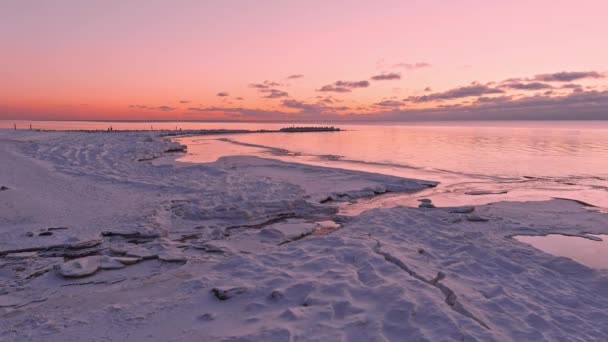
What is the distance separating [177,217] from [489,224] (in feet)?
28.9

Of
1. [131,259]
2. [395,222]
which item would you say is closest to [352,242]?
[395,222]

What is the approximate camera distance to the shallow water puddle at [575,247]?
318 inches

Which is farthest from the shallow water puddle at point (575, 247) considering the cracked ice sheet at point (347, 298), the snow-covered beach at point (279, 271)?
the cracked ice sheet at point (347, 298)

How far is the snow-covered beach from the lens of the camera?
16.5ft

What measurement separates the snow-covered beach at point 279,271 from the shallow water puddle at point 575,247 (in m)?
0.45

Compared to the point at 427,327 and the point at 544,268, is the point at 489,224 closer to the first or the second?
the point at 544,268

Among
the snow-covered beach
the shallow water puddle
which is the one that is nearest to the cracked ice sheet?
the snow-covered beach

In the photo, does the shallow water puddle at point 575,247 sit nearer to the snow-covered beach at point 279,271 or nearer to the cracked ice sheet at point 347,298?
the snow-covered beach at point 279,271

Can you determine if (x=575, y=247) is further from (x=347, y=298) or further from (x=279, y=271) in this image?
(x=279, y=271)

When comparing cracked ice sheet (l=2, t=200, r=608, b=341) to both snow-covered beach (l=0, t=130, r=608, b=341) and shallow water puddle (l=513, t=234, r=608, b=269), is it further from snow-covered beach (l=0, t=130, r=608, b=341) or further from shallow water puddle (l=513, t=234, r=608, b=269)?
shallow water puddle (l=513, t=234, r=608, b=269)

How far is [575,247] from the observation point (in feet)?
29.1

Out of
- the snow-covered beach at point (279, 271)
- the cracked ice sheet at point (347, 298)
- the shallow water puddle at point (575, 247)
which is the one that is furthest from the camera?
the shallow water puddle at point (575, 247)

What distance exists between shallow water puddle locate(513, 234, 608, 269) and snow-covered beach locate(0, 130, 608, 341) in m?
0.45

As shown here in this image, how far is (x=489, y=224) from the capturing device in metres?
10.3
